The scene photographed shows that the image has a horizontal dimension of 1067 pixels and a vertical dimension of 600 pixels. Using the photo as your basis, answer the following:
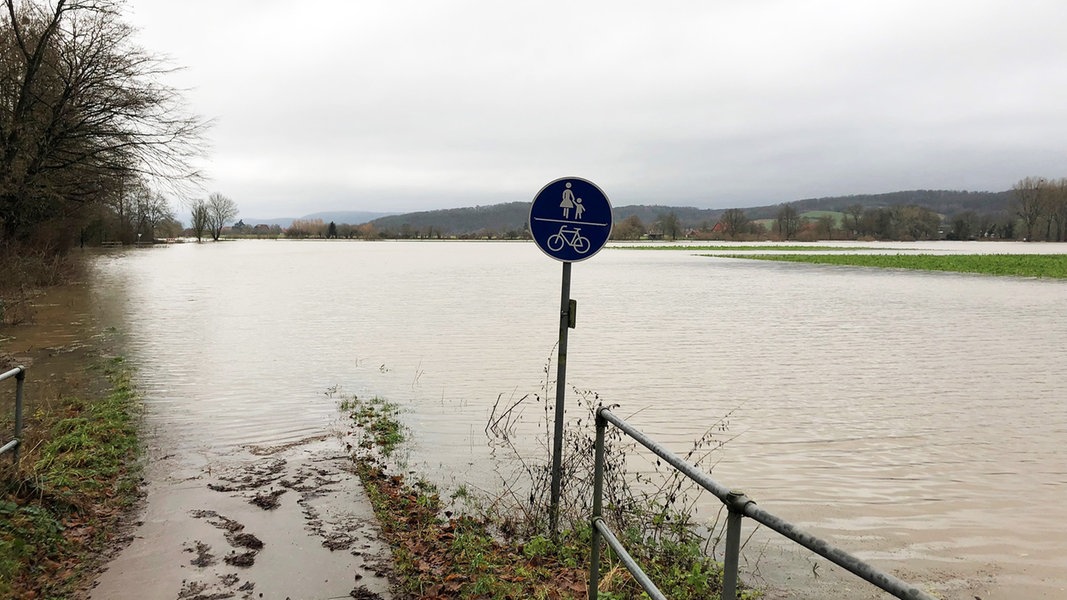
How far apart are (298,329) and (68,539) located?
1390 cm

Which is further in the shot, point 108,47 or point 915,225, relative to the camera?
point 915,225

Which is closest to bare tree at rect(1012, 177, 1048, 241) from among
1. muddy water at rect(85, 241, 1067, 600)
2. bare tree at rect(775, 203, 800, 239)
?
bare tree at rect(775, 203, 800, 239)

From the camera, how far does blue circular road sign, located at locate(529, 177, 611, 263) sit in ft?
17.6

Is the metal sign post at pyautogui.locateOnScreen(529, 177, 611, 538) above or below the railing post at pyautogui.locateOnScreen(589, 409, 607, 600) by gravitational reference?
above

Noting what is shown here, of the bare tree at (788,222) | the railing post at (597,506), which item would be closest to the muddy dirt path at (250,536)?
the railing post at (597,506)

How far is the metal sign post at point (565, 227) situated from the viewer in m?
5.36

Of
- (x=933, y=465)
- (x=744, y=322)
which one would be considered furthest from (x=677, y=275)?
(x=933, y=465)

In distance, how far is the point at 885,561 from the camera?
18.2 feet

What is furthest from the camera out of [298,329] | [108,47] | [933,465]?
[108,47]

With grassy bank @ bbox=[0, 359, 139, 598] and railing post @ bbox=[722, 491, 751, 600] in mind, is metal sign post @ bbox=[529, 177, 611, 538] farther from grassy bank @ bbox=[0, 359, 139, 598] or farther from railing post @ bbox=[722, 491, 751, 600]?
grassy bank @ bbox=[0, 359, 139, 598]

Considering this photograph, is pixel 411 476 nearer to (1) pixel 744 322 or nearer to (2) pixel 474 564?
(2) pixel 474 564

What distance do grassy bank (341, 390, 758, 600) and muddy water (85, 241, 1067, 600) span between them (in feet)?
2.09

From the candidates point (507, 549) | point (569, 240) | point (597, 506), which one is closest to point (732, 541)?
point (597, 506)

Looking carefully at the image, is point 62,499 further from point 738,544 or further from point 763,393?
point 763,393
